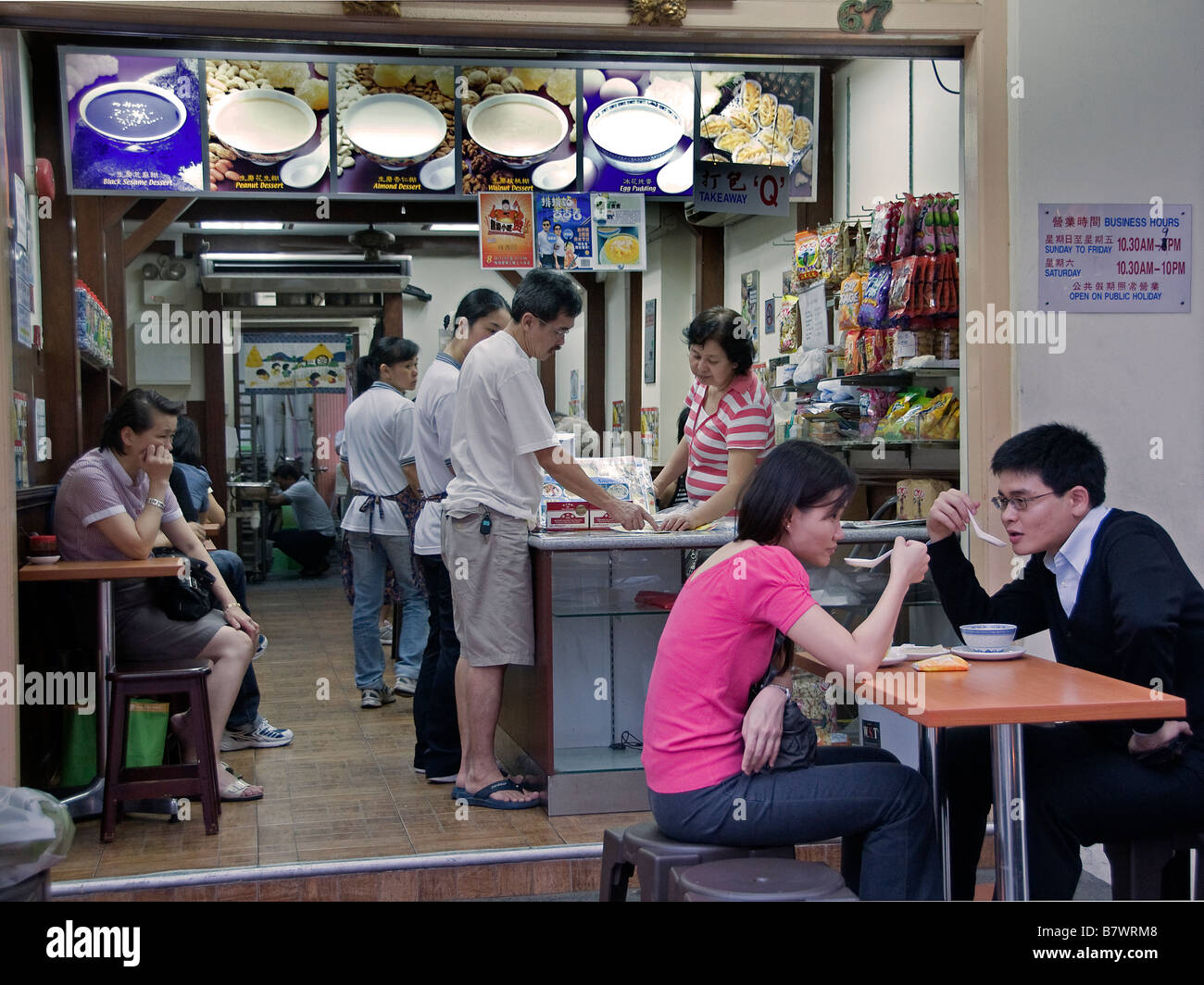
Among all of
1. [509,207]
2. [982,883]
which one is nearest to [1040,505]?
[982,883]

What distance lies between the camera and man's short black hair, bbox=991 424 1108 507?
9.16 feet

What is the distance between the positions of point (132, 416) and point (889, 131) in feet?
12.9

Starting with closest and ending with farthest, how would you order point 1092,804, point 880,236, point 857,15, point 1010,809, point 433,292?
1. point 1010,809
2. point 1092,804
3. point 857,15
4. point 880,236
5. point 433,292

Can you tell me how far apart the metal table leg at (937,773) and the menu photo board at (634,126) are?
142 inches

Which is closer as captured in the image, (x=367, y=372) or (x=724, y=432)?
(x=724, y=432)

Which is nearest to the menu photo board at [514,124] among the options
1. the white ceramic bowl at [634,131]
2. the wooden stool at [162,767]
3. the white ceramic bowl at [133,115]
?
the white ceramic bowl at [634,131]

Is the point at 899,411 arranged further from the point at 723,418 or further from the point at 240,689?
the point at 240,689

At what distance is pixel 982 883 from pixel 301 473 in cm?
1000

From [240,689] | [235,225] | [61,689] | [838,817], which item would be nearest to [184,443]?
[240,689]

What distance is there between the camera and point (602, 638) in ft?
14.6

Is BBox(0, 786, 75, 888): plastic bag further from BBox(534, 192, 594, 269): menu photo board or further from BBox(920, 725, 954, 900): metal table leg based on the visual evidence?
BBox(534, 192, 594, 269): menu photo board

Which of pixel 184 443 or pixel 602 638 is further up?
pixel 184 443

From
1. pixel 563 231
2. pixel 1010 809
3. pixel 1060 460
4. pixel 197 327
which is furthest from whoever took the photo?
pixel 197 327
